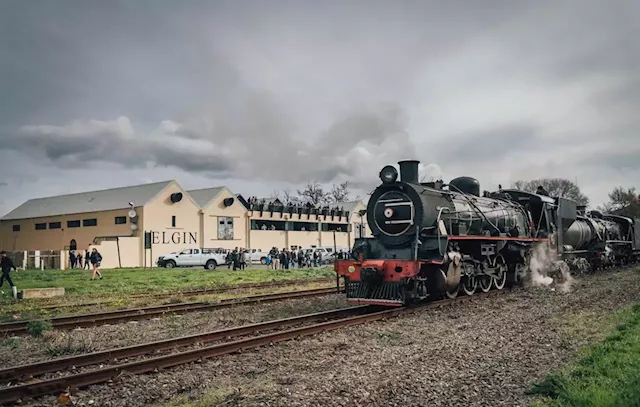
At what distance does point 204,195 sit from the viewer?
5106 cm

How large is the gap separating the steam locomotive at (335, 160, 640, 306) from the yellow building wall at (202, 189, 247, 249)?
33.2 meters

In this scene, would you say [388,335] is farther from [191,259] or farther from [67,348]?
[191,259]

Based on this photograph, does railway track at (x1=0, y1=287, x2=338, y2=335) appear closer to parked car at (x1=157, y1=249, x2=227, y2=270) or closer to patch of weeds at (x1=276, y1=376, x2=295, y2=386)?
patch of weeds at (x1=276, y1=376, x2=295, y2=386)

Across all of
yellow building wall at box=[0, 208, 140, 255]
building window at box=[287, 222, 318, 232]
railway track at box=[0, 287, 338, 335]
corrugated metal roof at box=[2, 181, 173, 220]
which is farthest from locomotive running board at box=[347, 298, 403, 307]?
building window at box=[287, 222, 318, 232]

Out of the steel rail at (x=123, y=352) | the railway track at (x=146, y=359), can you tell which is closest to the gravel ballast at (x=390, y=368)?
the railway track at (x=146, y=359)

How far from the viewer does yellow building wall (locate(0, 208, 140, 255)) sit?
4409 cm

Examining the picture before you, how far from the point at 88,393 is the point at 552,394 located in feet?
18.5

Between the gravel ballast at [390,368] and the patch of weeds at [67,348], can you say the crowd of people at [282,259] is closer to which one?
the gravel ballast at [390,368]

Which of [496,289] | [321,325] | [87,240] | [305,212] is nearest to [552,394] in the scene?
[321,325]

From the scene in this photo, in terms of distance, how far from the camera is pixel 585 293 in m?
16.0

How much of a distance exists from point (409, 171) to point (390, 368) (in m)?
7.93

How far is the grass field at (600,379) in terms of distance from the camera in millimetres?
5473

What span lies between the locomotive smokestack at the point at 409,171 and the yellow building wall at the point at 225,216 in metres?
35.1

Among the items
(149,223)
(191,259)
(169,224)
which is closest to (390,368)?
(191,259)
